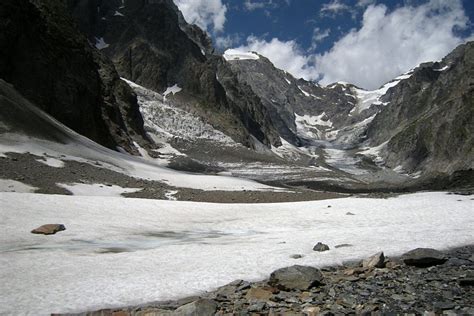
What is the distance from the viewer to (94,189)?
2950 centimetres

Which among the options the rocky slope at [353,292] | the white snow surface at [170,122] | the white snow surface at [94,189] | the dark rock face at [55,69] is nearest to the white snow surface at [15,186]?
the white snow surface at [94,189]

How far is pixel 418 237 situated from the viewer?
43.4 feet

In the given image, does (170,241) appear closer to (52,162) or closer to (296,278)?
(296,278)

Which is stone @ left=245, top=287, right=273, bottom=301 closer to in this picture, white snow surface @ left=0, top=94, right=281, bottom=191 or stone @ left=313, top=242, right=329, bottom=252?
stone @ left=313, top=242, right=329, bottom=252

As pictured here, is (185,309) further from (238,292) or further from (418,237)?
(418,237)

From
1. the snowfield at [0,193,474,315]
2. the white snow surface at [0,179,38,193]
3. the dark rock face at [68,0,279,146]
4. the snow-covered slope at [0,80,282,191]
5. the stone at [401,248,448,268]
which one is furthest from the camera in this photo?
the dark rock face at [68,0,279,146]

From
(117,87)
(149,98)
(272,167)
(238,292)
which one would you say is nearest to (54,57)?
(117,87)

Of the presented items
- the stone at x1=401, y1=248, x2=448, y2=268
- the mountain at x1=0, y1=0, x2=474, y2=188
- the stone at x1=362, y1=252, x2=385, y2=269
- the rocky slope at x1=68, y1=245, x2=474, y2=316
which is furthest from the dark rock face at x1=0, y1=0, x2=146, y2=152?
the stone at x1=401, y1=248, x2=448, y2=268

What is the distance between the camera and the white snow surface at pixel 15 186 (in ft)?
79.1

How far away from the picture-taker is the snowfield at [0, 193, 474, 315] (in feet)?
30.0

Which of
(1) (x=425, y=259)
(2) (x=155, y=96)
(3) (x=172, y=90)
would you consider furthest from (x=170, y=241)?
(3) (x=172, y=90)

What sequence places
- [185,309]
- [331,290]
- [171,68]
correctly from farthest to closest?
[171,68], [331,290], [185,309]

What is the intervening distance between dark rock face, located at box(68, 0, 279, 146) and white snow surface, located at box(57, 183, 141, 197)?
4237 inches

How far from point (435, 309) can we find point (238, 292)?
3744mm
